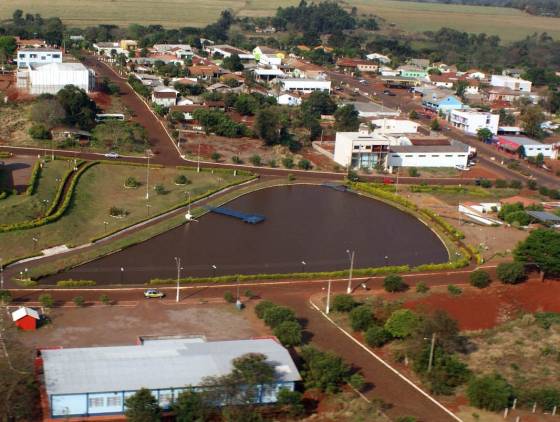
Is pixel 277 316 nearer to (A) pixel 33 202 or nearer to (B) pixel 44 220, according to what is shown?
(B) pixel 44 220

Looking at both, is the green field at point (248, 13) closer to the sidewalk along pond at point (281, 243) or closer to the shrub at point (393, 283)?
the sidewalk along pond at point (281, 243)

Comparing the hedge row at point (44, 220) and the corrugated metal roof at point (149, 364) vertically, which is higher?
the hedge row at point (44, 220)

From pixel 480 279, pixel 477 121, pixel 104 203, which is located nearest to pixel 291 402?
pixel 480 279

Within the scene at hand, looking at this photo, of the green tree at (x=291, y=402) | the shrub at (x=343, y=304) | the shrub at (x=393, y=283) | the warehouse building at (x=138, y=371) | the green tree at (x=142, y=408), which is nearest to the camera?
the green tree at (x=142, y=408)

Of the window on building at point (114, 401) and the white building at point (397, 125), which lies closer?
the window on building at point (114, 401)

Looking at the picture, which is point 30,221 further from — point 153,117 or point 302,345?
point 153,117

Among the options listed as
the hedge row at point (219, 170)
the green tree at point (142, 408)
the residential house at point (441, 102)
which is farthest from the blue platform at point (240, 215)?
the residential house at point (441, 102)

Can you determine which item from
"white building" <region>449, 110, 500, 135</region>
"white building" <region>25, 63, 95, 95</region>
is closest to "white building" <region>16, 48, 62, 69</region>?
"white building" <region>25, 63, 95, 95</region>
